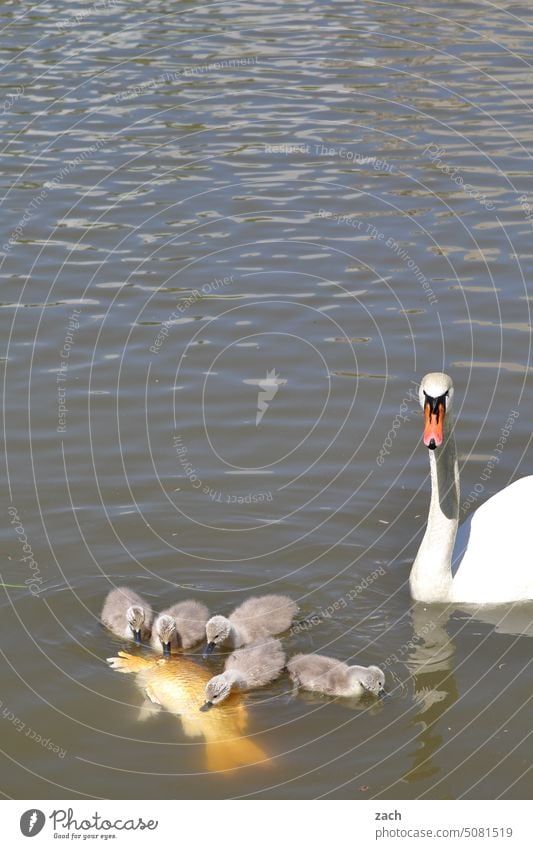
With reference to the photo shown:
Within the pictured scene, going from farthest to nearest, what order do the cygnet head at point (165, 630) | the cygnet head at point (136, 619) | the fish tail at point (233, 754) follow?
the cygnet head at point (136, 619)
the cygnet head at point (165, 630)
the fish tail at point (233, 754)

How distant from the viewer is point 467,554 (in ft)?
32.2

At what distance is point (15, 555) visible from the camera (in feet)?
33.2

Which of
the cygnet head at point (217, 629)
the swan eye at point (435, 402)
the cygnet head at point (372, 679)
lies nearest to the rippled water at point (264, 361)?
the cygnet head at point (372, 679)

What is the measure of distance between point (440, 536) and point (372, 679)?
151cm

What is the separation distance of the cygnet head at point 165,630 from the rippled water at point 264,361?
1.19 feet

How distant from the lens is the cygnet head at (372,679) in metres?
8.38

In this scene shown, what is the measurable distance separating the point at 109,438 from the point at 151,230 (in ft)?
14.8

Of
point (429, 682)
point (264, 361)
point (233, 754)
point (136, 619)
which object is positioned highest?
point (264, 361)

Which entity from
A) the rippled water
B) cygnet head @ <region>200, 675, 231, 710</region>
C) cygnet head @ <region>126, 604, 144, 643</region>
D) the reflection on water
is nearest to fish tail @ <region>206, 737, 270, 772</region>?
the rippled water

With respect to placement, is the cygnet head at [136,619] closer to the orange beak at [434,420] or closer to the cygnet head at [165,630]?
the cygnet head at [165,630]

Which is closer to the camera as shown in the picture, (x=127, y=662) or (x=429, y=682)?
(x=429, y=682)

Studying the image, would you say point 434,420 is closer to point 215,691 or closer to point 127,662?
point 215,691

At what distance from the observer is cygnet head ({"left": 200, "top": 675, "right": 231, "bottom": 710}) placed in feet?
27.3

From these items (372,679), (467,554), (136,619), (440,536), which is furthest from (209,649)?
(467,554)
